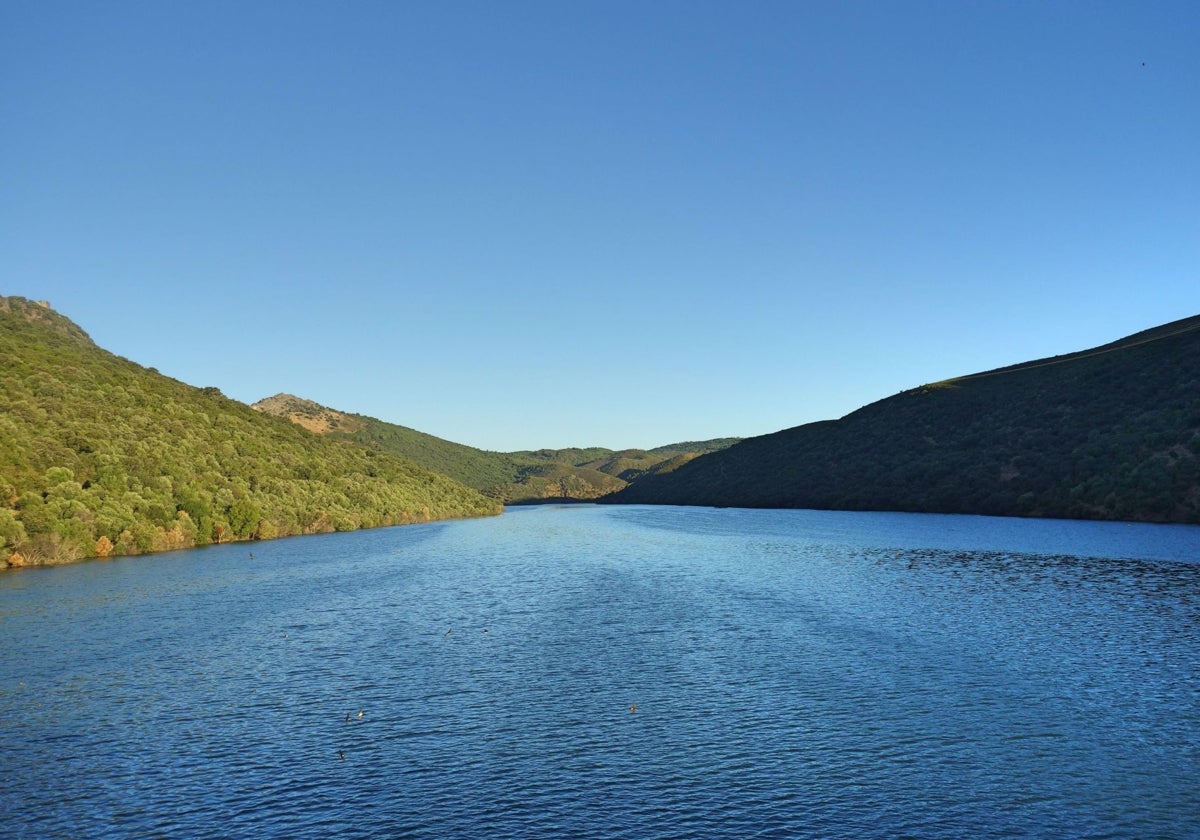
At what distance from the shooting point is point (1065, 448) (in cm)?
14450

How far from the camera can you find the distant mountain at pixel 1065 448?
121 m

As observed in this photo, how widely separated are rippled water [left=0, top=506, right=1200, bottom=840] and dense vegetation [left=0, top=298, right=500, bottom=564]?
63.9ft

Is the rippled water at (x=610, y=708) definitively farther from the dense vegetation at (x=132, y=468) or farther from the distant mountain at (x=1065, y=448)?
the distant mountain at (x=1065, y=448)

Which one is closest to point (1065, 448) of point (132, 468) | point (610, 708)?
point (610, 708)

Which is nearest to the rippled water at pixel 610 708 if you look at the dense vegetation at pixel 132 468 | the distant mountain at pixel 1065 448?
the dense vegetation at pixel 132 468

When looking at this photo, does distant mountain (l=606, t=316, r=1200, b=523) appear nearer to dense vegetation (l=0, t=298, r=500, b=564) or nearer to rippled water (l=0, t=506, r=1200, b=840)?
rippled water (l=0, t=506, r=1200, b=840)

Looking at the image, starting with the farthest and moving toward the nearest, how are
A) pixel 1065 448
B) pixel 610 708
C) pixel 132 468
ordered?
pixel 1065 448
pixel 132 468
pixel 610 708

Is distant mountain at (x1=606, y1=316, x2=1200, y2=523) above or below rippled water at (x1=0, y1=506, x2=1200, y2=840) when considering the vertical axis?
above

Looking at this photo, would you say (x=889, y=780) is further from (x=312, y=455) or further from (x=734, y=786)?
(x=312, y=455)

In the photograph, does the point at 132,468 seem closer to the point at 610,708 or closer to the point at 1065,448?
the point at 610,708

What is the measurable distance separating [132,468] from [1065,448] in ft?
497

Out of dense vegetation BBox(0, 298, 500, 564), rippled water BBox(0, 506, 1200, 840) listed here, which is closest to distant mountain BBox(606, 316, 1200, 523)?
rippled water BBox(0, 506, 1200, 840)

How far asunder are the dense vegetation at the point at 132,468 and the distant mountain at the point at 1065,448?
383 ft

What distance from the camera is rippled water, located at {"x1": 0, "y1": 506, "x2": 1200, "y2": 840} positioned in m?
24.2
